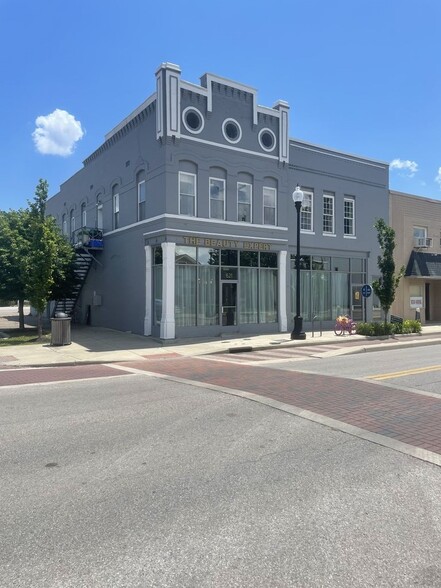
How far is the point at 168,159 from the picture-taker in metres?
18.2

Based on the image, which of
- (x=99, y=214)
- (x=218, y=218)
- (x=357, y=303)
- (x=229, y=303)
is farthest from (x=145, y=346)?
(x=357, y=303)

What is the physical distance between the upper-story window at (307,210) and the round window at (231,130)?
479 centimetres

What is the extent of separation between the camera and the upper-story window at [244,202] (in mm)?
20594

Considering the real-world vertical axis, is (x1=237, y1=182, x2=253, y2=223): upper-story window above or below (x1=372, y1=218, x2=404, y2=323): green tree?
above

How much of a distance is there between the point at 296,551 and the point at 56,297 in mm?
22697

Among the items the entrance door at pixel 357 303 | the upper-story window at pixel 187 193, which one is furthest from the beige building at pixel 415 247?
the upper-story window at pixel 187 193

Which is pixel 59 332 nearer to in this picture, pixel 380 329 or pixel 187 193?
pixel 187 193

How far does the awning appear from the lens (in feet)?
92.1

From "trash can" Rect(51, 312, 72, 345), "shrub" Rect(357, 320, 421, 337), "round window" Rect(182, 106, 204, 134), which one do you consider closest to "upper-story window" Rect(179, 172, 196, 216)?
"round window" Rect(182, 106, 204, 134)

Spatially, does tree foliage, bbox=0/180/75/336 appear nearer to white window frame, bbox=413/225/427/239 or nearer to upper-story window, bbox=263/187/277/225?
upper-story window, bbox=263/187/277/225

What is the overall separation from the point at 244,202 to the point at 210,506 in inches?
700

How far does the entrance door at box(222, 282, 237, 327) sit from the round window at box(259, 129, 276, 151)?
6585mm

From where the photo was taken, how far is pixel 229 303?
20.1 meters

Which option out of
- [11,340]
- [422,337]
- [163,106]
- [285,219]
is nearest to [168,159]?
[163,106]
